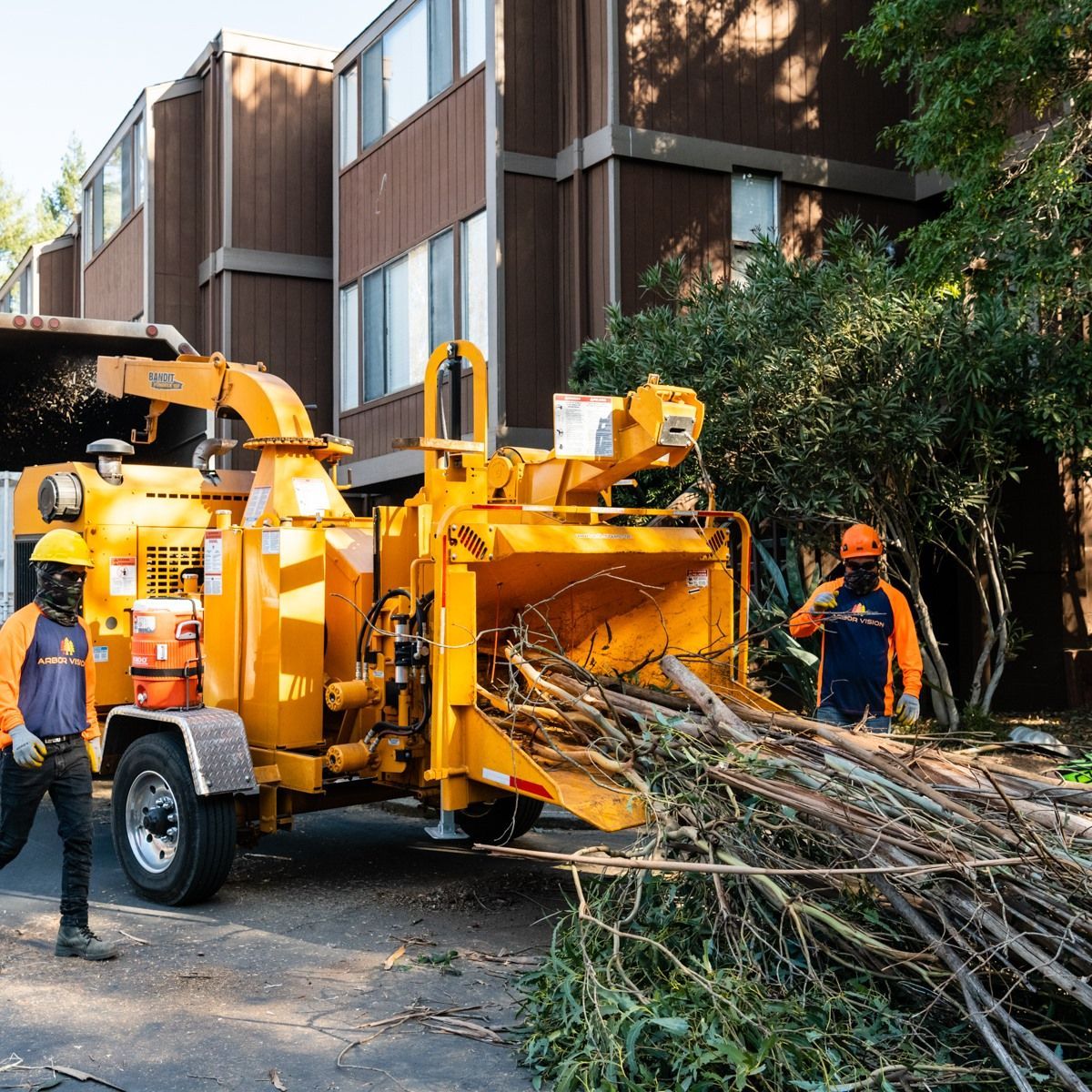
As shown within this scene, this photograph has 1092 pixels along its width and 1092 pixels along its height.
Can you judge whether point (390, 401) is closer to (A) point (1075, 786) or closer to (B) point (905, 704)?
(B) point (905, 704)

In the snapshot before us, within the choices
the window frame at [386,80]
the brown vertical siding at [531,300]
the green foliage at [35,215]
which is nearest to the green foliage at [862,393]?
the brown vertical siding at [531,300]

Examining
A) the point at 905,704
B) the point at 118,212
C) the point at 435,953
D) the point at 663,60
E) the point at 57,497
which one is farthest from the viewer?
the point at 118,212

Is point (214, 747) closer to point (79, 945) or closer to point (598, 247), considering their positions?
point (79, 945)

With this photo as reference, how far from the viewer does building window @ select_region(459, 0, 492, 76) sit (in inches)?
560

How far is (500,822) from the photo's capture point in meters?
8.17

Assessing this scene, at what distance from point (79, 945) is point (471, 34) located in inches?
455

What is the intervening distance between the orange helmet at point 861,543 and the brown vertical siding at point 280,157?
13639 millimetres

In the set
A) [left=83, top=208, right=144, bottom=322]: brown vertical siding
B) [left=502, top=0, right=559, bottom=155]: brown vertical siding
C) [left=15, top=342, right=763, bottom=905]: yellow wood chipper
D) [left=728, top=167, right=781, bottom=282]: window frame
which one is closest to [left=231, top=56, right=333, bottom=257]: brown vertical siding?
[left=83, top=208, right=144, bottom=322]: brown vertical siding

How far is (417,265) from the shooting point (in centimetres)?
1582

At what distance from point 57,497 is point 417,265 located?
28.8 ft

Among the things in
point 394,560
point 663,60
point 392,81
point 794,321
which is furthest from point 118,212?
point 394,560

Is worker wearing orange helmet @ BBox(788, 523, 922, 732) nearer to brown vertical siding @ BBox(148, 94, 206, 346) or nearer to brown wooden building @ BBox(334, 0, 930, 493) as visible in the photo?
brown wooden building @ BBox(334, 0, 930, 493)

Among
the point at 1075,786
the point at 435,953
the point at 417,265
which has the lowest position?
the point at 435,953

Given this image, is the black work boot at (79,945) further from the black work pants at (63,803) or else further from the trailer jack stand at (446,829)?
the trailer jack stand at (446,829)
